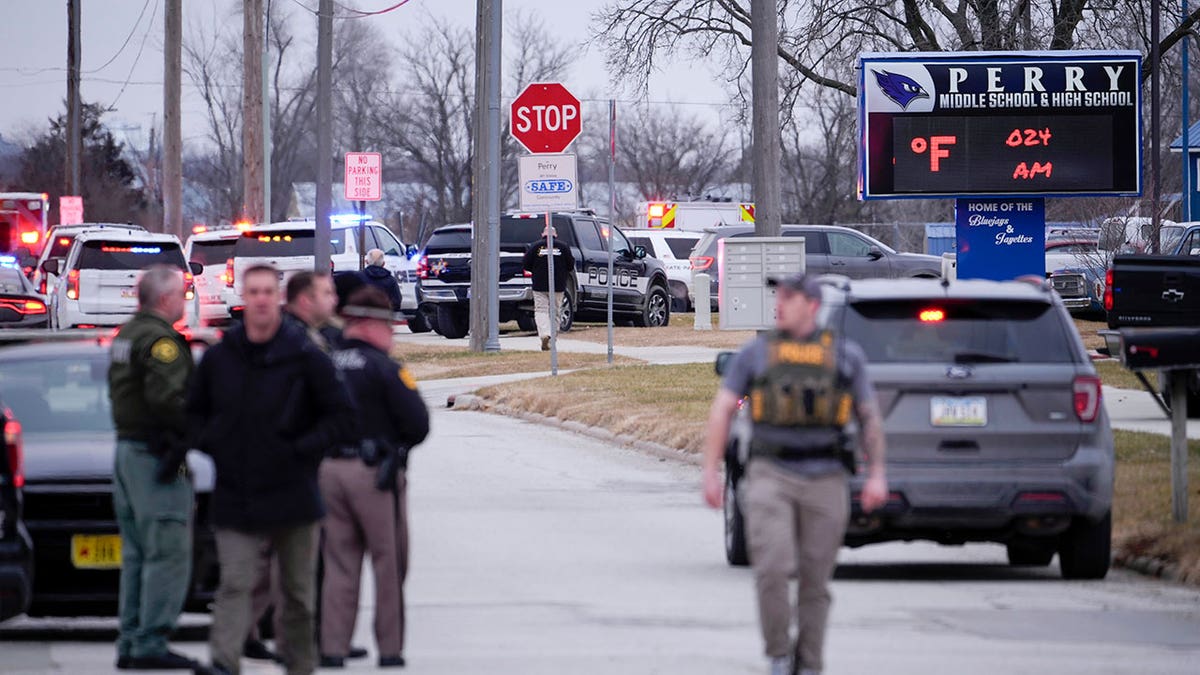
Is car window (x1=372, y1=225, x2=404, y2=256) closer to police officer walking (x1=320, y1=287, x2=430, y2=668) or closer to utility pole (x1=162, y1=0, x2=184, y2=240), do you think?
utility pole (x1=162, y1=0, x2=184, y2=240)

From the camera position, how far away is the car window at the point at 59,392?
10570mm

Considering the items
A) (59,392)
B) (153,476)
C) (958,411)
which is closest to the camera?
(153,476)

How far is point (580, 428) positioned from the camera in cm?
2208

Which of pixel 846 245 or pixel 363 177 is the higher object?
pixel 363 177

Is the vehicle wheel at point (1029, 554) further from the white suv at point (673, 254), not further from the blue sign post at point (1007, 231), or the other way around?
the white suv at point (673, 254)

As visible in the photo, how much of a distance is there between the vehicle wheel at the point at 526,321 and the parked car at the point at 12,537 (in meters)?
28.4

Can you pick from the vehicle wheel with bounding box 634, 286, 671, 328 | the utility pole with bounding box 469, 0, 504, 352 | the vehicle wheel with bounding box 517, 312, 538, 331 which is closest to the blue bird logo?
the utility pole with bounding box 469, 0, 504, 352

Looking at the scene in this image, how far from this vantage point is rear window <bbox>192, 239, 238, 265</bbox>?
37.8 metres

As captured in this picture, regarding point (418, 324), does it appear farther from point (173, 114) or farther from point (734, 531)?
point (734, 531)

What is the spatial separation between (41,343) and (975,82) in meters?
15.9

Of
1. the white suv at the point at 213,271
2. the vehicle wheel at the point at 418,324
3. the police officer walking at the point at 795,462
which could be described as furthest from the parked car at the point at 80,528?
the vehicle wheel at the point at 418,324

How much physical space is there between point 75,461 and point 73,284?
989 inches

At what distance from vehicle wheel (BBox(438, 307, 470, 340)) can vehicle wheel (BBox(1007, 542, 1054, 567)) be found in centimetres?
2488

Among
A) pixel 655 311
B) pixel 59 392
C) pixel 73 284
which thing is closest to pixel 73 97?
pixel 655 311
